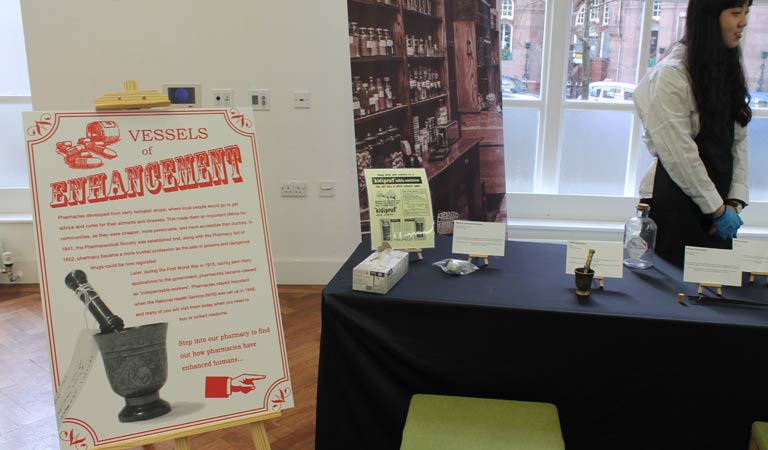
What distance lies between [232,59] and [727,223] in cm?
262

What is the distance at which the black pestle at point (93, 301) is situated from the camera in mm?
1296

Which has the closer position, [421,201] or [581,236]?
[421,201]

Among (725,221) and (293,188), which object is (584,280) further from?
(293,188)

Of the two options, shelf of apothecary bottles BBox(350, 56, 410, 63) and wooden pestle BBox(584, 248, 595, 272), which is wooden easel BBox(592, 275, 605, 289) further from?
shelf of apothecary bottles BBox(350, 56, 410, 63)

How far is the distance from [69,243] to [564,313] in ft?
4.02

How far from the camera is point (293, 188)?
3.35m

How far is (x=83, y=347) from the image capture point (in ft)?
4.24

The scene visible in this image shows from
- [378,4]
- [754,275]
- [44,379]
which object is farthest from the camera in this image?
[378,4]

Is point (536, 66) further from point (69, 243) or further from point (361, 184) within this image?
point (69, 243)

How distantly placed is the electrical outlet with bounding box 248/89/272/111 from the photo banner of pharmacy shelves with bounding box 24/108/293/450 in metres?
1.82

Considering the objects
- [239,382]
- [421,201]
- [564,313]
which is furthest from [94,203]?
[564,313]

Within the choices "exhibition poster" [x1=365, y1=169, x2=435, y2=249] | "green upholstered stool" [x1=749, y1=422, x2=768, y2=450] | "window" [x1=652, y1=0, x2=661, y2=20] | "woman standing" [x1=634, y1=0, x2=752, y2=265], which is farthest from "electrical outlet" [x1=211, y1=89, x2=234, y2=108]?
"green upholstered stool" [x1=749, y1=422, x2=768, y2=450]

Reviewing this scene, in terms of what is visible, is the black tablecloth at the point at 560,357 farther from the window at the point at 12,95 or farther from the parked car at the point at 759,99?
the window at the point at 12,95

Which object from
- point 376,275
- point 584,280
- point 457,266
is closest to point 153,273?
point 376,275
